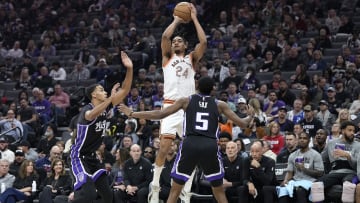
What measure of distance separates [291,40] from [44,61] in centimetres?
868

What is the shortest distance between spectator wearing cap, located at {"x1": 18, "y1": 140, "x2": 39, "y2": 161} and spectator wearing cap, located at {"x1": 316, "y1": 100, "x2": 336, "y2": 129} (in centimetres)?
674

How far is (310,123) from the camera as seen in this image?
16234 millimetres

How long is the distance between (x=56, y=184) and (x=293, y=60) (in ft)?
26.1

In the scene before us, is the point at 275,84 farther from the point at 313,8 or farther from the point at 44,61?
the point at 44,61

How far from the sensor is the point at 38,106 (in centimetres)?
2081

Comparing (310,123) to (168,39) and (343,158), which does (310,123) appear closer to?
(343,158)

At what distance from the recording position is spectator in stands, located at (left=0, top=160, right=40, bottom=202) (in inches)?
607

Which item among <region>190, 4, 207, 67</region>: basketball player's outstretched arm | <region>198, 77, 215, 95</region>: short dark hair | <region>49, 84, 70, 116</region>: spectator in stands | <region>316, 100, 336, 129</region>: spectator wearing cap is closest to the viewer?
<region>198, 77, 215, 95</region>: short dark hair

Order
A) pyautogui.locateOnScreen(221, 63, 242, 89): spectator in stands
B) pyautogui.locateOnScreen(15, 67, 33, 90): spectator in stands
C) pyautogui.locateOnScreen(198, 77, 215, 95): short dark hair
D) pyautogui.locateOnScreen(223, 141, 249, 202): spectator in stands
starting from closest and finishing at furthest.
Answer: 1. pyautogui.locateOnScreen(198, 77, 215, 95): short dark hair
2. pyautogui.locateOnScreen(223, 141, 249, 202): spectator in stands
3. pyautogui.locateOnScreen(221, 63, 242, 89): spectator in stands
4. pyautogui.locateOnScreen(15, 67, 33, 90): spectator in stands

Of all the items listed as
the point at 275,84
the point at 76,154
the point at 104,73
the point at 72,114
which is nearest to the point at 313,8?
the point at 275,84

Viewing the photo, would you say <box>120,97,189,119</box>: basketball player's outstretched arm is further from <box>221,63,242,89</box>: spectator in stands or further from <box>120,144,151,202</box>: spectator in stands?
<box>221,63,242,89</box>: spectator in stands

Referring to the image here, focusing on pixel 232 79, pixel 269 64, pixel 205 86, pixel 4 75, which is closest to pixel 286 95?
pixel 232 79

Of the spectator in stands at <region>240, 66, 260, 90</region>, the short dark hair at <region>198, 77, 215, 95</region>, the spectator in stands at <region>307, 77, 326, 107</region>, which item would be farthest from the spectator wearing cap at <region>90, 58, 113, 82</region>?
the short dark hair at <region>198, 77, 215, 95</region>

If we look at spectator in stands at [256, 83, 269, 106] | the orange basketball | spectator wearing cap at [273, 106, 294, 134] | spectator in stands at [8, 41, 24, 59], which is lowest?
spectator wearing cap at [273, 106, 294, 134]
